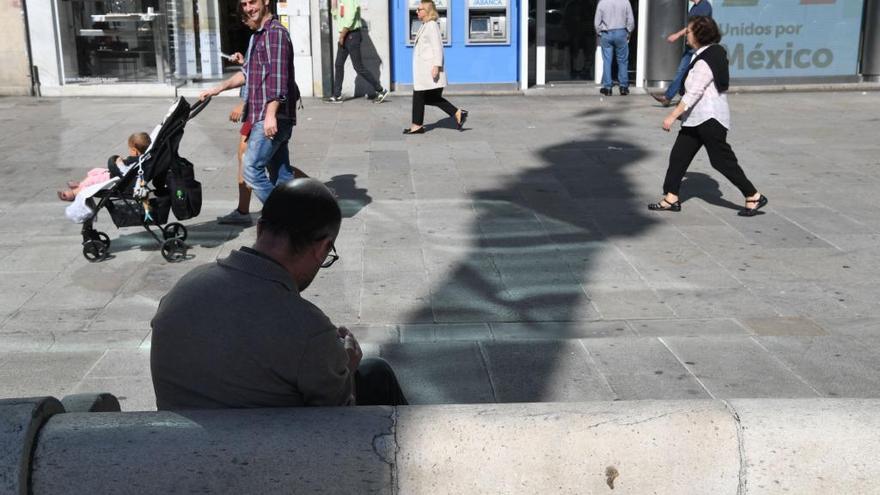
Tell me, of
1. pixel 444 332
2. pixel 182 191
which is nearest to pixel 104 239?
pixel 182 191

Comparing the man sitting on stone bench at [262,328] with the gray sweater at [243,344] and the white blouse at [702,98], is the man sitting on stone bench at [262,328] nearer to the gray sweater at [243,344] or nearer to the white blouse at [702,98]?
the gray sweater at [243,344]

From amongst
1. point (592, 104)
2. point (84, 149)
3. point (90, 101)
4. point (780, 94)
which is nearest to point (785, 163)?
point (592, 104)

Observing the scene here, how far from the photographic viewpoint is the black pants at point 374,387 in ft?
11.5

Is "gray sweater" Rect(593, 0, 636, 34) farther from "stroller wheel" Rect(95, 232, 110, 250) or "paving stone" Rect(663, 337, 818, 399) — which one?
"paving stone" Rect(663, 337, 818, 399)

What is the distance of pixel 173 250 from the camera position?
7.22 m

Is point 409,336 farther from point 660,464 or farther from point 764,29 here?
point 764,29

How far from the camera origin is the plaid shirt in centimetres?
729

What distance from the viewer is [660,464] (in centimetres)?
291

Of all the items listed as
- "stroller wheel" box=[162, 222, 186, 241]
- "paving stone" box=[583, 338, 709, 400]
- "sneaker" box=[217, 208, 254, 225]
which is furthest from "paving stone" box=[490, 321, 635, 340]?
"sneaker" box=[217, 208, 254, 225]

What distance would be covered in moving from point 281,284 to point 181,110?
443cm

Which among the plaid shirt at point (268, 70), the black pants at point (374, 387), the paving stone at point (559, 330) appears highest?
the plaid shirt at point (268, 70)

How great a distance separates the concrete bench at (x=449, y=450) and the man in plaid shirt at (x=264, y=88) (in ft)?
14.7

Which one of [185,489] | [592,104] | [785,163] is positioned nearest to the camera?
[185,489]

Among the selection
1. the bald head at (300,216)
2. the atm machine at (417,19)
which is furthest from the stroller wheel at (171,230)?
the atm machine at (417,19)
